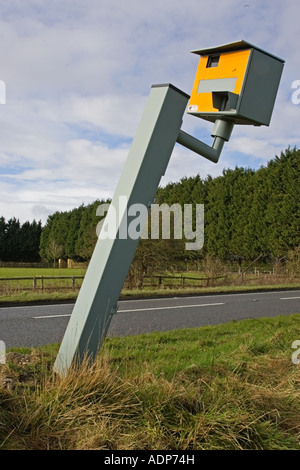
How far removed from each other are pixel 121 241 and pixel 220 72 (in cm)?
182

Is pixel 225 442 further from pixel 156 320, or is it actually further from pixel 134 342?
pixel 156 320

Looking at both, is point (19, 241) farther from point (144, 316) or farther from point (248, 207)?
point (144, 316)

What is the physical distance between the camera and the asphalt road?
25.2 ft

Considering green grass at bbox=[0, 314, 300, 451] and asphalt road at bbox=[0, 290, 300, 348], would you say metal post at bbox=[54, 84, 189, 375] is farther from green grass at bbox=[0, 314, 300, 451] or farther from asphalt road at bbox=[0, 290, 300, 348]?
asphalt road at bbox=[0, 290, 300, 348]

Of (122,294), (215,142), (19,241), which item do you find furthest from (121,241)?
(19,241)

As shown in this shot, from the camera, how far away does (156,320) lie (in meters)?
9.41

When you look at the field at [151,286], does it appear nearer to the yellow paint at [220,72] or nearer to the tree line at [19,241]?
the yellow paint at [220,72]

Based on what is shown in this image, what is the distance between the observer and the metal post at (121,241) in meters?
3.55

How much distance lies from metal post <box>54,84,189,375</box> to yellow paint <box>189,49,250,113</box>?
1.47 feet

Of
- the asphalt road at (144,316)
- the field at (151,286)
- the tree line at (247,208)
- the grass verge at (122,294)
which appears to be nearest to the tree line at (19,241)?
the tree line at (247,208)

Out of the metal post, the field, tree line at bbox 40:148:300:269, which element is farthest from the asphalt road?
tree line at bbox 40:148:300:269

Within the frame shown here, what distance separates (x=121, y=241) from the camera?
3.58m

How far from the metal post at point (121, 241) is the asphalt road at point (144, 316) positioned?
2838mm
